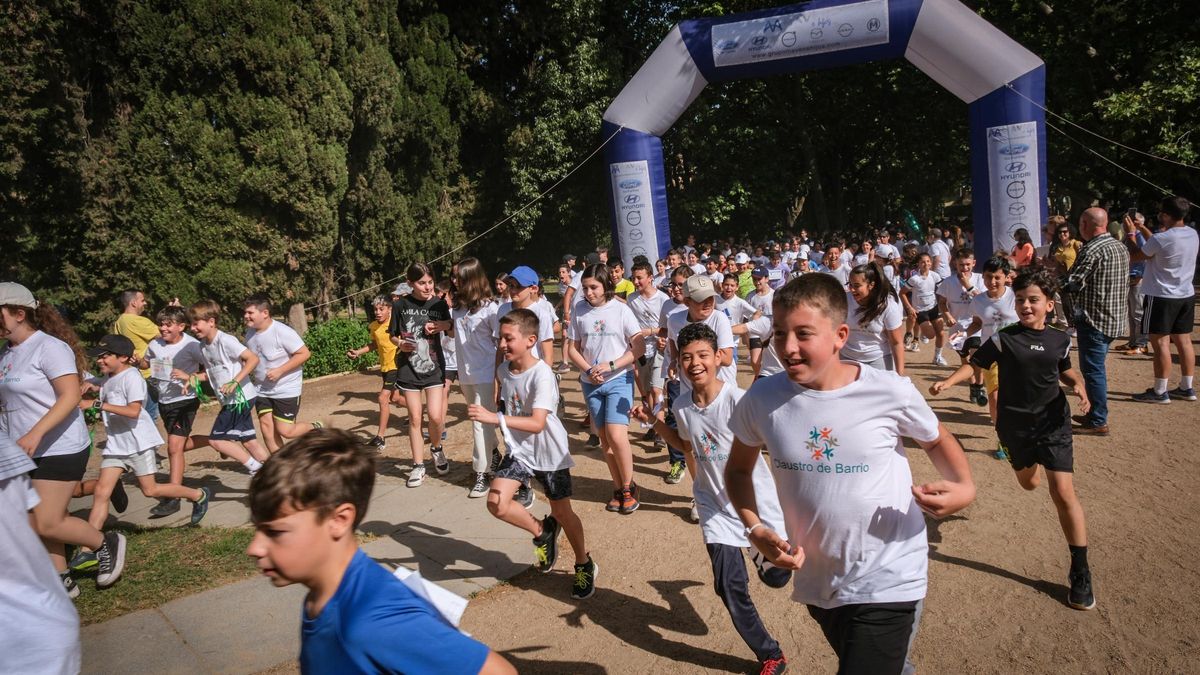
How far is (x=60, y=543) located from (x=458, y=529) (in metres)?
2.72

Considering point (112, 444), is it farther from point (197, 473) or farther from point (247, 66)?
point (247, 66)

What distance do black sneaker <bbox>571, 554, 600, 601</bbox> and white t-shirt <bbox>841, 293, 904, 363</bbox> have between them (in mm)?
2749

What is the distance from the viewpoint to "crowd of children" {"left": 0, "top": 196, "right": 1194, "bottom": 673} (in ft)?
6.04

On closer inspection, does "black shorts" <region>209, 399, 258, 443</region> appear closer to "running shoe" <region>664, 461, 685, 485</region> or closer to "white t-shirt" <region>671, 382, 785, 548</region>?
"running shoe" <region>664, 461, 685, 485</region>

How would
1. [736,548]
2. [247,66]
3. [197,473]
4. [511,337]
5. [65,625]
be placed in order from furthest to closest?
[247,66], [197,473], [511,337], [736,548], [65,625]

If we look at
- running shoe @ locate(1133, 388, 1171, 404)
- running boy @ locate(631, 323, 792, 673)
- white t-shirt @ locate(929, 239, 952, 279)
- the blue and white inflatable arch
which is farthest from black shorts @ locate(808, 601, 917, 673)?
the blue and white inflatable arch

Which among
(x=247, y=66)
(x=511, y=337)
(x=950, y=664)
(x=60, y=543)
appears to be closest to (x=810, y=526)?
(x=950, y=664)

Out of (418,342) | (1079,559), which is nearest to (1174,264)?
(1079,559)

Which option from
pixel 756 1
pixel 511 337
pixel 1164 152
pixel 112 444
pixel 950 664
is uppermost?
pixel 756 1

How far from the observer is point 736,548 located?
364 centimetres

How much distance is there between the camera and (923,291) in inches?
419

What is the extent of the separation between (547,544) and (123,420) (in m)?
3.72

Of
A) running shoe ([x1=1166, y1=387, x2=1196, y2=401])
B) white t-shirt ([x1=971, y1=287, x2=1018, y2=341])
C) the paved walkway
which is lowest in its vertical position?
running shoe ([x1=1166, y1=387, x2=1196, y2=401])

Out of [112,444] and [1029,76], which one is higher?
[1029,76]
